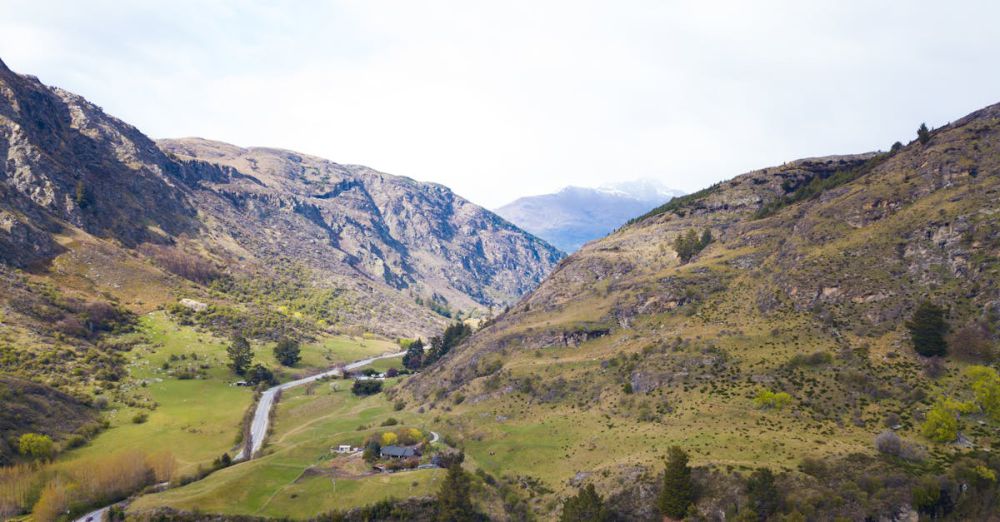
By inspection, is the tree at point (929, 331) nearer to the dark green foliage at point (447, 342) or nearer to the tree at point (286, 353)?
the dark green foliage at point (447, 342)

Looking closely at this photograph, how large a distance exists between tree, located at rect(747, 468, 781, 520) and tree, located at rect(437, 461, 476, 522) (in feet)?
122

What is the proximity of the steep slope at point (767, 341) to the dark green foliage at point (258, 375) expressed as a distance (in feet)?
162

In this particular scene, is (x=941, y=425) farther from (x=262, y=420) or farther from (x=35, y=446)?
(x=35, y=446)

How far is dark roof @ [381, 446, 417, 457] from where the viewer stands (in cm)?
9075

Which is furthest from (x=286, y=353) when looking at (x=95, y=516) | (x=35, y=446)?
(x=95, y=516)

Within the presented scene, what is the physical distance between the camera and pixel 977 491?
5872 centimetres

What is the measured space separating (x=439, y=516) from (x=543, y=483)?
18094 millimetres

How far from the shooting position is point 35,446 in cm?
8662

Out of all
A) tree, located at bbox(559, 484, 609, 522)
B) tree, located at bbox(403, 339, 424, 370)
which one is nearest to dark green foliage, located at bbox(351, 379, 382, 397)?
tree, located at bbox(403, 339, 424, 370)

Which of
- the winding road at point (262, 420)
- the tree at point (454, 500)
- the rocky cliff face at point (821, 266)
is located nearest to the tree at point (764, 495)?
the tree at point (454, 500)

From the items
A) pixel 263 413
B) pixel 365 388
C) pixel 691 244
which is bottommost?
pixel 263 413

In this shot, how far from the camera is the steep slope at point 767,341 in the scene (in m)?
77.1

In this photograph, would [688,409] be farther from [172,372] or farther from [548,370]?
[172,372]

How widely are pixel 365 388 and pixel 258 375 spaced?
3342 cm
